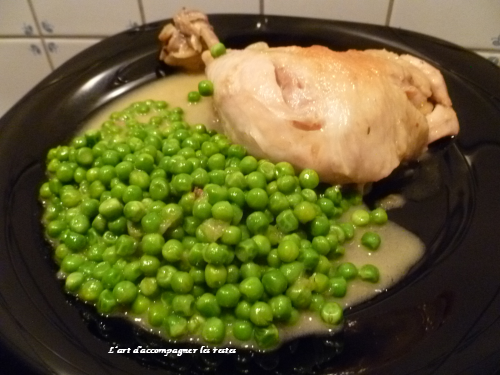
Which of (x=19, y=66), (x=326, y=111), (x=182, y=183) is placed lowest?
(x=19, y=66)

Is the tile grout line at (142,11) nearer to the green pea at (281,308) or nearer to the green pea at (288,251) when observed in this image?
the green pea at (288,251)

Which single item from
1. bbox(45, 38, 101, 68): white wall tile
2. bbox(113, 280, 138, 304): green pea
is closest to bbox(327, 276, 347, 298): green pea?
bbox(113, 280, 138, 304): green pea

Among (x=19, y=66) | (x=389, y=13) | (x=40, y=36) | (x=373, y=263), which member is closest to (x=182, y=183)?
(x=373, y=263)

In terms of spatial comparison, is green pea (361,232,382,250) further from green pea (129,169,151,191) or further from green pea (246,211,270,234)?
green pea (129,169,151,191)

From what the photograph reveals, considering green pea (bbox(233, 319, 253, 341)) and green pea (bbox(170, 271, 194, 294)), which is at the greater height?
green pea (bbox(170, 271, 194, 294))

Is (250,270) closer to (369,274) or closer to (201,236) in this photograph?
(201,236)

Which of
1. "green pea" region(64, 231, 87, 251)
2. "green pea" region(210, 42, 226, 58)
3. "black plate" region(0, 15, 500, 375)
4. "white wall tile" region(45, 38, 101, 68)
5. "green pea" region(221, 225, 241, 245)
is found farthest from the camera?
"white wall tile" region(45, 38, 101, 68)
